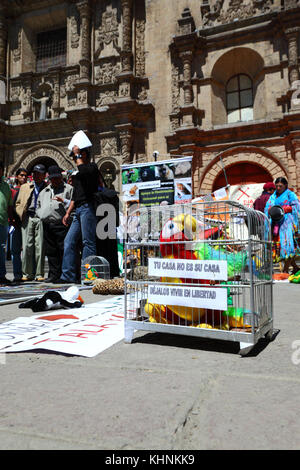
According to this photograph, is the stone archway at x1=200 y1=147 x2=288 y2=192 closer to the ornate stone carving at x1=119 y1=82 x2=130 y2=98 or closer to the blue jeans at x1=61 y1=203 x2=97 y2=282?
the ornate stone carving at x1=119 y1=82 x2=130 y2=98

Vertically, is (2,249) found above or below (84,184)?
below

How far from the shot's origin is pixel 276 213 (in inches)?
244

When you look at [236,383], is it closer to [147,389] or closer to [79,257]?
[147,389]

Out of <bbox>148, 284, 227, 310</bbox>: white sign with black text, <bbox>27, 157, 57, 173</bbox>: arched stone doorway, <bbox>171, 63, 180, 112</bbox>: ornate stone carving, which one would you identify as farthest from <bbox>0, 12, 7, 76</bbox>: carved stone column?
<bbox>148, 284, 227, 310</bbox>: white sign with black text

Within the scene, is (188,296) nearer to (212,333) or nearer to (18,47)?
(212,333)

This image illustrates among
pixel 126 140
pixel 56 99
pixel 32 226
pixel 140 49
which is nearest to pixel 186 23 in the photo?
pixel 140 49

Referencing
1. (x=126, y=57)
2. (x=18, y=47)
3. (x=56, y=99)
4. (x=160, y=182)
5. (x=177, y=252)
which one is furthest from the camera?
(x=18, y=47)

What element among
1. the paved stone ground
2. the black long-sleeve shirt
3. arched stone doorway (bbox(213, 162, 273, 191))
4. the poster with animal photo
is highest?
arched stone doorway (bbox(213, 162, 273, 191))

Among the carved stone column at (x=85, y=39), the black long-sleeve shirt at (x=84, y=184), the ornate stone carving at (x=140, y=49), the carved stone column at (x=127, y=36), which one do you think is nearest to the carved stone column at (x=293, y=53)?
the ornate stone carving at (x=140, y=49)

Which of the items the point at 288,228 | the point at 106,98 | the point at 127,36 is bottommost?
the point at 288,228

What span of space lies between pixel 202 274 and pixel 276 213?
4.73 m

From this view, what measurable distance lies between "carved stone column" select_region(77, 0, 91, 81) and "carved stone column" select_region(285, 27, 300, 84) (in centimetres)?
791

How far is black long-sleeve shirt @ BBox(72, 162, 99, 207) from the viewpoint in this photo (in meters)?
5.17
